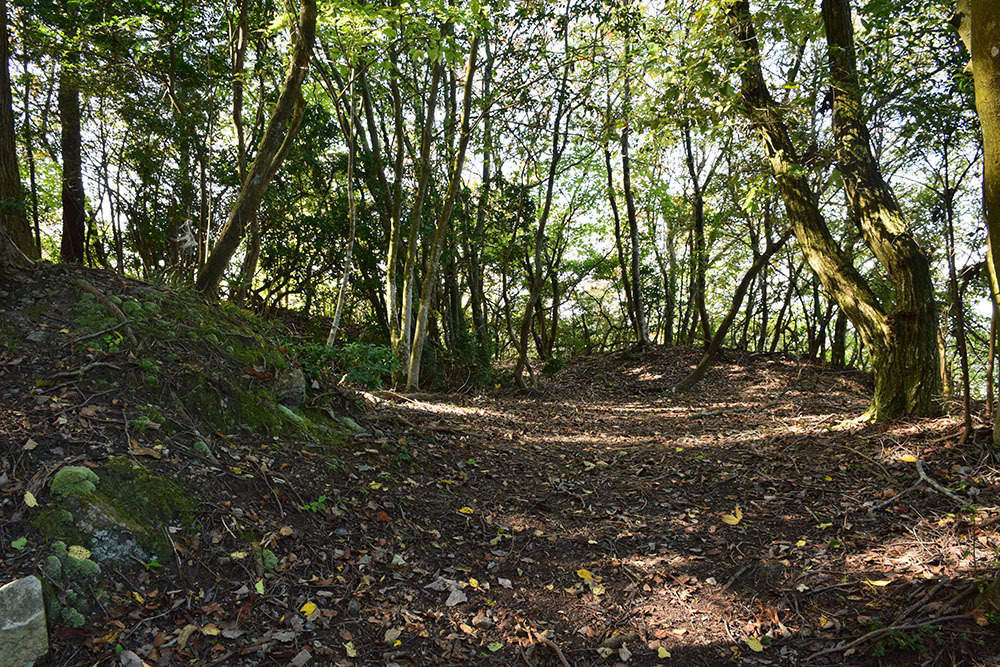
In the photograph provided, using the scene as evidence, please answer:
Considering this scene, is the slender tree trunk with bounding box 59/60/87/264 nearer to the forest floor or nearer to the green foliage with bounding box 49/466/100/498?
the forest floor

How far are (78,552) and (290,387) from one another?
243 centimetres

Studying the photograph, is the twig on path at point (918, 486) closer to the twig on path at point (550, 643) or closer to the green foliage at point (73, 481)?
the twig on path at point (550, 643)

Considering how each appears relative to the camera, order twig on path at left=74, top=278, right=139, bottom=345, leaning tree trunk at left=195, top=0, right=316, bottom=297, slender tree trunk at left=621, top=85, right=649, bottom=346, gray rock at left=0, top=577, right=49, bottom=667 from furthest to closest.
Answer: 1. slender tree trunk at left=621, top=85, right=649, bottom=346
2. leaning tree trunk at left=195, top=0, right=316, bottom=297
3. twig on path at left=74, top=278, right=139, bottom=345
4. gray rock at left=0, top=577, right=49, bottom=667

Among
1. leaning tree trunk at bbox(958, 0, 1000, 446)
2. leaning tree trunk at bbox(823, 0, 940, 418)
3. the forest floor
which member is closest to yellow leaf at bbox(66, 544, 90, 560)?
the forest floor

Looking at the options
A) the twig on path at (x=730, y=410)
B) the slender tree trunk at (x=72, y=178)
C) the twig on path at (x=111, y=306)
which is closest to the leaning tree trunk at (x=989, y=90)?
the twig on path at (x=111, y=306)

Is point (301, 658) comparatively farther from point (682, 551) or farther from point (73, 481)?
point (682, 551)

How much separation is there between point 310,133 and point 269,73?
3.32 meters

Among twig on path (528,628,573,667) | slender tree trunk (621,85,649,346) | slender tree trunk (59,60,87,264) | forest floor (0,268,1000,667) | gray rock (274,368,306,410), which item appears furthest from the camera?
slender tree trunk (621,85,649,346)

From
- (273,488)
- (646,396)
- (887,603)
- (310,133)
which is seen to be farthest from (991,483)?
(310,133)

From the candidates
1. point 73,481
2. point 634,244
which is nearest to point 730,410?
point 634,244

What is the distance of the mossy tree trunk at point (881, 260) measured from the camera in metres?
5.48

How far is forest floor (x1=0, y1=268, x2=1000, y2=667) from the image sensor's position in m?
2.68

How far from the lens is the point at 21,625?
7.28 feet

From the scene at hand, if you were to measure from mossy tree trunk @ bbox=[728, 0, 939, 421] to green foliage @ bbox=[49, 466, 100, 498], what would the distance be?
19.2ft
